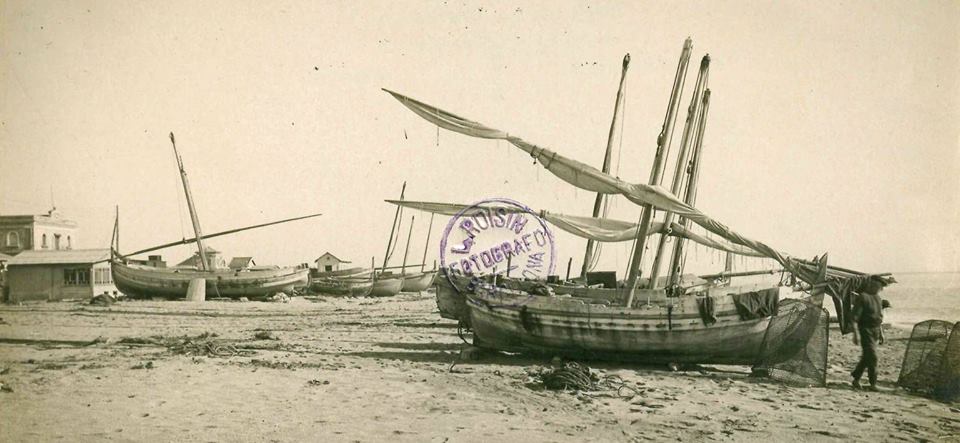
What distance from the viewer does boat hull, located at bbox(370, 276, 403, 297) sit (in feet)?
159

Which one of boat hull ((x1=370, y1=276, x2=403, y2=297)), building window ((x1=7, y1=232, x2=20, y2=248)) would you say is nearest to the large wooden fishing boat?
boat hull ((x1=370, y1=276, x2=403, y2=297))

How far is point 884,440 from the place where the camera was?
764cm

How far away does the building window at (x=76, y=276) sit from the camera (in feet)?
101

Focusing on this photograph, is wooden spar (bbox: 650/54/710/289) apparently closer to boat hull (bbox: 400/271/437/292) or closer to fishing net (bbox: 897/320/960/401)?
fishing net (bbox: 897/320/960/401)

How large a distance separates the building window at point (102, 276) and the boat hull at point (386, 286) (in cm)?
1798

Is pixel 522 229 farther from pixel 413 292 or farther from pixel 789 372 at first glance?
pixel 413 292

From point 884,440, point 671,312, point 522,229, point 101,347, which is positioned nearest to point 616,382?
point 671,312

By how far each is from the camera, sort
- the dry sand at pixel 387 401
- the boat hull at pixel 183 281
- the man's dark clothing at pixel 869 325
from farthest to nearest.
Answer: the boat hull at pixel 183 281 → the man's dark clothing at pixel 869 325 → the dry sand at pixel 387 401

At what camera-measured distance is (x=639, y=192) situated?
13.8 m

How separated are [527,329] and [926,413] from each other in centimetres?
716

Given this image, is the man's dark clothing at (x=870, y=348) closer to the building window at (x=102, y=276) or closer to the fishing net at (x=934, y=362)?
the fishing net at (x=934, y=362)

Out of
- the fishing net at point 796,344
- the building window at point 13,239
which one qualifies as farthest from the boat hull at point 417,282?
the fishing net at point 796,344

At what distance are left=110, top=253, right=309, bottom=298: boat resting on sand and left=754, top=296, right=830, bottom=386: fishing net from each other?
3171 centimetres

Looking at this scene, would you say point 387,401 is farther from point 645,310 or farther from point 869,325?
point 869,325
